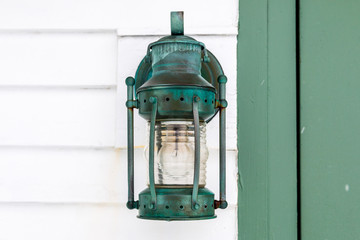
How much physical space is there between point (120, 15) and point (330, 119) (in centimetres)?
70

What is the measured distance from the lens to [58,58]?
1653 millimetres

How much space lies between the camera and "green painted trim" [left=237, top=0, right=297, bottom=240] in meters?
1.56

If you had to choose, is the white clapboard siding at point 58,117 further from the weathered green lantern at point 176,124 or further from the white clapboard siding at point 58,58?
the weathered green lantern at point 176,124

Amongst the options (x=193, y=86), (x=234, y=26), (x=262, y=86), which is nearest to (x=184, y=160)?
(x=193, y=86)

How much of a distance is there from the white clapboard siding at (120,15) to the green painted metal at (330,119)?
26cm

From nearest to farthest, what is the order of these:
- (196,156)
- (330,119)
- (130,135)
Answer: (196,156) < (130,135) < (330,119)

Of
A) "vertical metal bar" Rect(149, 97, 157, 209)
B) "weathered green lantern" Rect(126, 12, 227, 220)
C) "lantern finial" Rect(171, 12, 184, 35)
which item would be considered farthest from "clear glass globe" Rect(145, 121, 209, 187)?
"lantern finial" Rect(171, 12, 184, 35)

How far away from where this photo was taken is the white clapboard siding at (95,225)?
61.9 inches

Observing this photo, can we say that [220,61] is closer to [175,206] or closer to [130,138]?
[130,138]

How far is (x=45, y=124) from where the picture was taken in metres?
1.64

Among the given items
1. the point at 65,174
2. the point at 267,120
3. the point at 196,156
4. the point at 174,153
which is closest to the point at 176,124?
the point at 174,153

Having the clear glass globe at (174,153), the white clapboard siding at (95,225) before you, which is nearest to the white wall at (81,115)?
the white clapboard siding at (95,225)

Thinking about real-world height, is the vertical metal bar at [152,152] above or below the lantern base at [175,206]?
above

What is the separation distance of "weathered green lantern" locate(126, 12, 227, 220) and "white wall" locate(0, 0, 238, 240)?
0.51 feet
